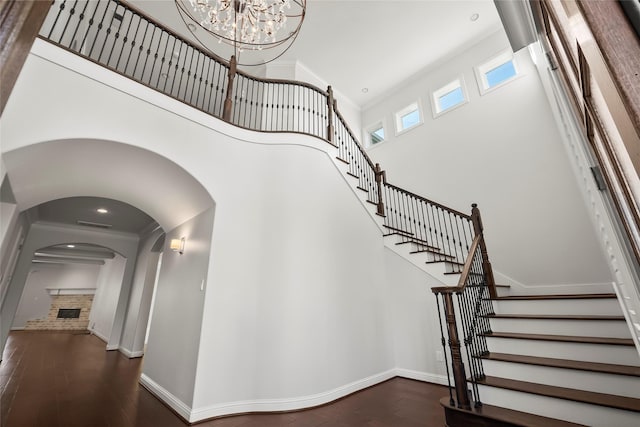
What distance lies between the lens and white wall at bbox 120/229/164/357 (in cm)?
589

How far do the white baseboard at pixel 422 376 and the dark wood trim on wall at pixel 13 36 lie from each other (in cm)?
459

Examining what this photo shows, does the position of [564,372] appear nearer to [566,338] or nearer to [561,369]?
[561,369]

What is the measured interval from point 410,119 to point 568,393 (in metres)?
6.24

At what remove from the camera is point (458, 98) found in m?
6.18

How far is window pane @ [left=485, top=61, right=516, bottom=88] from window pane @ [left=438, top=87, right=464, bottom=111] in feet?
1.89

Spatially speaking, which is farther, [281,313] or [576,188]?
[576,188]

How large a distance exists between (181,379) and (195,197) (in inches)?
82.9

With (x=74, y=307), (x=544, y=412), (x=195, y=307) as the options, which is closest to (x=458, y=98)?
(x=544, y=412)

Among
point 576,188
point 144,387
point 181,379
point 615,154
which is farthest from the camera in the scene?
point 576,188

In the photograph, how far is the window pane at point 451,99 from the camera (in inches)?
241

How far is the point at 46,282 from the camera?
1165 centimetres

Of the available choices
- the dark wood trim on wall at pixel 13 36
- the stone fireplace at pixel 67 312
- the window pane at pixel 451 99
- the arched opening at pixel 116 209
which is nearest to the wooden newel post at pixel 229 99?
the arched opening at pixel 116 209

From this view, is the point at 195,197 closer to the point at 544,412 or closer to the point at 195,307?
the point at 195,307

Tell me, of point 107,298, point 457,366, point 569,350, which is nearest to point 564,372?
point 569,350
